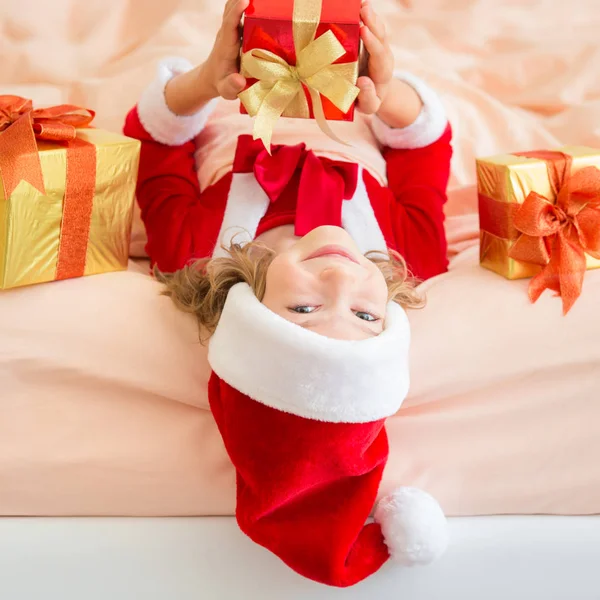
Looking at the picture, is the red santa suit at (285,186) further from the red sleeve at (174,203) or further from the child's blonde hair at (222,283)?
the child's blonde hair at (222,283)

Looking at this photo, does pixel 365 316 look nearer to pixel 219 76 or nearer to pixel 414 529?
pixel 414 529

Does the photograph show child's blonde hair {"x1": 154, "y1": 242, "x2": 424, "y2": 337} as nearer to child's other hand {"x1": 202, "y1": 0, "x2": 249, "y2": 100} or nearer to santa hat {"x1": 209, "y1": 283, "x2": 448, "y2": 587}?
santa hat {"x1": 209, "y1": 283, "x2": 448, "y2": 587}

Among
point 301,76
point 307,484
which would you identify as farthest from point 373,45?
point 307,484

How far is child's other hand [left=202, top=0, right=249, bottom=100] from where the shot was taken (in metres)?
1.01

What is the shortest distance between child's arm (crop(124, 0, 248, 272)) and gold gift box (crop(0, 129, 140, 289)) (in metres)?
0.18

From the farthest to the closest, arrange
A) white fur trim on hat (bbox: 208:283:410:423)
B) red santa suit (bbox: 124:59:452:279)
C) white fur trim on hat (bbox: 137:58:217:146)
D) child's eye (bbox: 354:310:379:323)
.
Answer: white fur trim on hat (bbox: 137:58:217:146)
red santa suit (bbox: 124:59:452:279)
child's eye (bbox: 354:310:379:323)
white fur trim on hat (bbox: 208:283:410:423)

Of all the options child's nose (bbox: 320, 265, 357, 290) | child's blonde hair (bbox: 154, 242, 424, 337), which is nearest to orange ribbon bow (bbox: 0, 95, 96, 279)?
child's blonde hair (bbox: 154, 242, 424, 337)

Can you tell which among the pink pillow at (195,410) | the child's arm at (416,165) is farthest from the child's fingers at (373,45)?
the pink pillow at (195,410)

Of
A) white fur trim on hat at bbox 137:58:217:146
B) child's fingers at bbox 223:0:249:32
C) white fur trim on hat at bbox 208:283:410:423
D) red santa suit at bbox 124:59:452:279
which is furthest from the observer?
white fur trim on hat at bbox 137:58:217:146

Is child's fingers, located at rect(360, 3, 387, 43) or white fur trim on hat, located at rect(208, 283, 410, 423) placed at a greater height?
child's fingers, located at rect(360, 3, 387, 43)

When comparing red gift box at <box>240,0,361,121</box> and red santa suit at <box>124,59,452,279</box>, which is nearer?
red gift box at <box>240,0,361,121</box>

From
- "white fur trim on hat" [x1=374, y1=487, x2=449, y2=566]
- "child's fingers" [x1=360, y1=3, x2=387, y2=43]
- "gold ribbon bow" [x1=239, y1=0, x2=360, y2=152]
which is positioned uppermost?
"child's fingers" [x1=360, y1=3, x2=387, y2=43]

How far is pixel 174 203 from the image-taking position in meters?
1.30

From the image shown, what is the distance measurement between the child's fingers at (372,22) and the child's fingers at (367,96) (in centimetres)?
6
